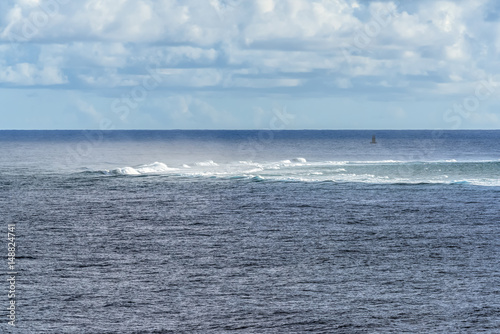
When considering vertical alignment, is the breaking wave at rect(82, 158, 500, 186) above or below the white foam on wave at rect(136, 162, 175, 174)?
above

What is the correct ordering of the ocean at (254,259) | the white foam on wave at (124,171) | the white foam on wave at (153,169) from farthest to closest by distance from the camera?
the white foam on wave at (153,169) → the white foam on wave at (124,171) → the ocean at (254,259)

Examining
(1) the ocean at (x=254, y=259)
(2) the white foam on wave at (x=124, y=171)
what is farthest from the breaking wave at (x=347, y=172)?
(1) the ocean at (x=254, y=259)

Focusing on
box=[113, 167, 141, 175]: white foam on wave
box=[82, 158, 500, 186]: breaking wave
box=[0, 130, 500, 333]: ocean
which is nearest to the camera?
box=[0, 130, 500, 333]: ocean

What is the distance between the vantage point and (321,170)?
93875 millimetres

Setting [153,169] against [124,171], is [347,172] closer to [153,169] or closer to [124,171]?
[153,169]

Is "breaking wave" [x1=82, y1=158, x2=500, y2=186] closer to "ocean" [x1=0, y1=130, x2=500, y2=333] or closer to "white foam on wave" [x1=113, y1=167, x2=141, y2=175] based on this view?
"white foam on wave" [x1=113, y1=167, x2=141, y2=175]

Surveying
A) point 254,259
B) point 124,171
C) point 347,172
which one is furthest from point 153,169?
point 254,259

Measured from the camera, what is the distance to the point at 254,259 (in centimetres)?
3606

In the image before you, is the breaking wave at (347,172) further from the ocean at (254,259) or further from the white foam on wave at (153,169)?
the ocean at (254,259)

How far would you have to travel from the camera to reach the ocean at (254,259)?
1041 inches

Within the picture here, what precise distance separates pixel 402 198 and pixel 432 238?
20.1m

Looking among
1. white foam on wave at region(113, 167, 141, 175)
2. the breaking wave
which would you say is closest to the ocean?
the breaking wave

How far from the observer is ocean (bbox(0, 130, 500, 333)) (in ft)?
86.7

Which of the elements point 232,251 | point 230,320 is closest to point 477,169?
point 232,251
